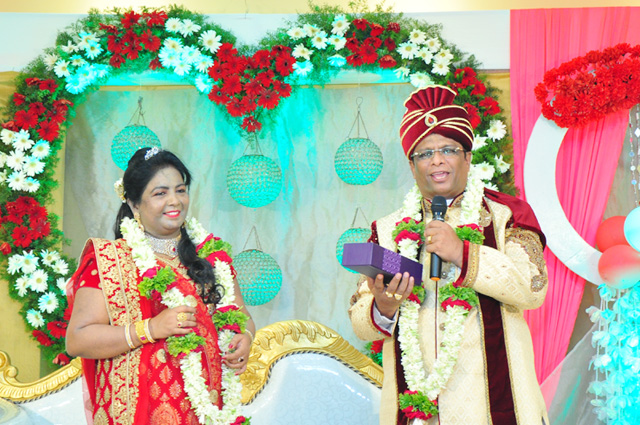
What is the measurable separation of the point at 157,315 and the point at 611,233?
278 centimetres

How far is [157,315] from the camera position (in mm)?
2729

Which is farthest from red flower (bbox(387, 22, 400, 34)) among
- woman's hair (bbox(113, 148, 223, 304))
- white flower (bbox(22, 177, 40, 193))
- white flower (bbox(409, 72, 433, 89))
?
white flower (bbox(22, 177, 40, 193))

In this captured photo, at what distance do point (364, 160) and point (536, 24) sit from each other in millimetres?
1421

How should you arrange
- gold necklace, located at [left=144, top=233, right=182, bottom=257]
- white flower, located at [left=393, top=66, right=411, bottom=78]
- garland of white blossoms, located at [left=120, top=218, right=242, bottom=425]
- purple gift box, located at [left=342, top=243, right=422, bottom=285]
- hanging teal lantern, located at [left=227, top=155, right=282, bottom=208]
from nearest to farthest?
purple gift box, located at [left=342, top=243, right=422, bottom=285] → garland of white blossoms, located at [left=120, top=218, right=242, bottom=425] → gold necklace, located at [left=144, top=233, right=182, bottom=257] → hanging teal lantern, located at [left=227, top=155, right=282, bottom=208] → white flower, located at [left=393, top=66, right=411, bottom=78]

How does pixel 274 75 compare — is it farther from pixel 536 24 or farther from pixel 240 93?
pixel 536 24

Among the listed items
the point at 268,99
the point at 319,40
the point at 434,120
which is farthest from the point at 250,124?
the point at 434,120

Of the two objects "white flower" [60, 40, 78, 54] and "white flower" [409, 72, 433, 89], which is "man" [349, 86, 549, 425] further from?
"white flower" [60, 40, 78, 54]

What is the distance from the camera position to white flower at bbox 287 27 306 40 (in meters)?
4.62

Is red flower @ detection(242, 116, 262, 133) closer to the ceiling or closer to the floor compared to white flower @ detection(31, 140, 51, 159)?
closer to the ceiling

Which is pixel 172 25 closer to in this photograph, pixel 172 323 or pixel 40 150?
pixel 40 150

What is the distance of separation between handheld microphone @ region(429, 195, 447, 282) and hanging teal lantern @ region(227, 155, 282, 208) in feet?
6.52

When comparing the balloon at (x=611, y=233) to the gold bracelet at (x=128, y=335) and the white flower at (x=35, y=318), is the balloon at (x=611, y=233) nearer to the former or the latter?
the gold bracelet at (x=128, y=335)

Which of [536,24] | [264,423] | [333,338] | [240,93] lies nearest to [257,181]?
[240,93]

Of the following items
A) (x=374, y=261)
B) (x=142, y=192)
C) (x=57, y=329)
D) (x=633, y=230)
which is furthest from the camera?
(x=57, y=329)
